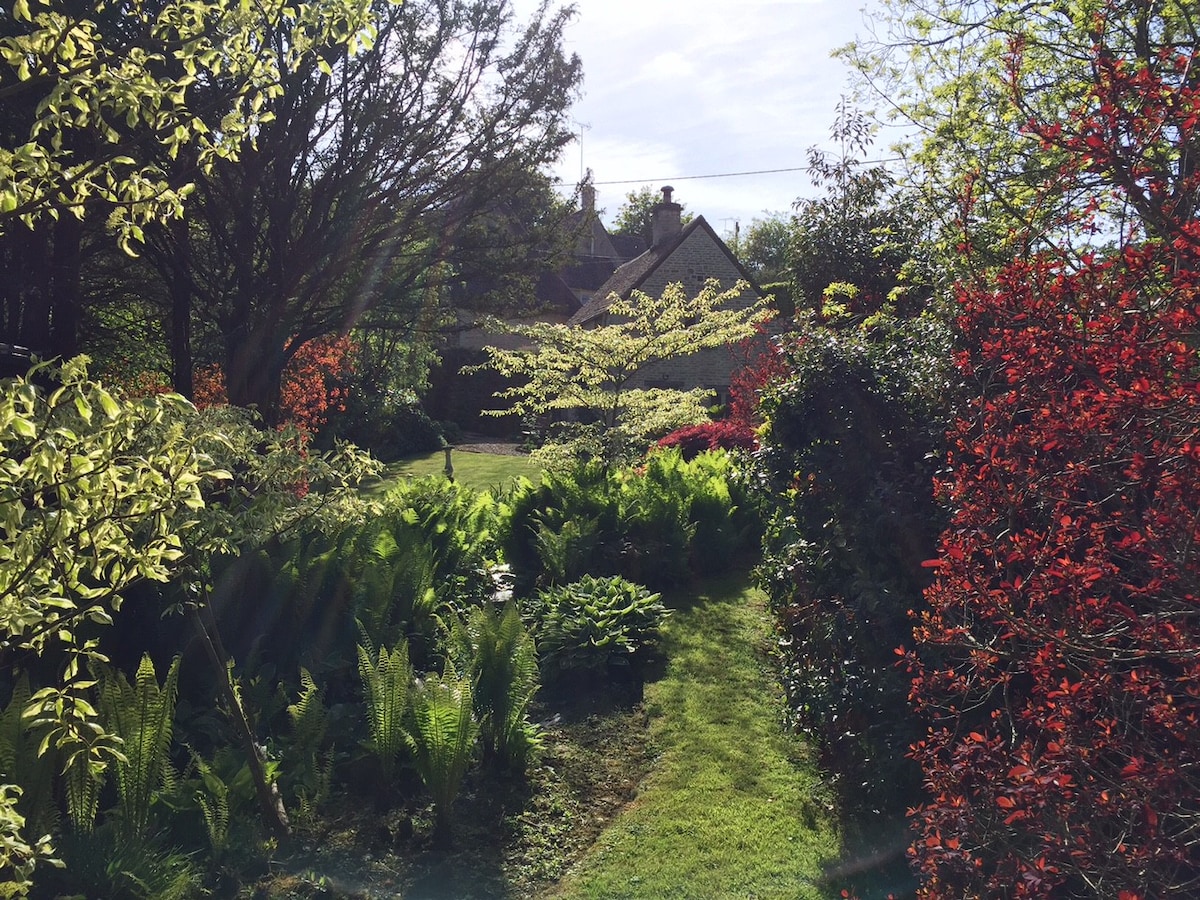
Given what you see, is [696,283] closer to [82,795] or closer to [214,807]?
[214,807]

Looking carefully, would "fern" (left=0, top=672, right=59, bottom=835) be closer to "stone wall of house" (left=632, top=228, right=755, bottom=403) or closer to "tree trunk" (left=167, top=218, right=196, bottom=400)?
"tree trunk" (left=167, top=218, right=196, bottom=400)

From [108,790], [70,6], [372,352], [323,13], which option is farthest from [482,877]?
[372,352]

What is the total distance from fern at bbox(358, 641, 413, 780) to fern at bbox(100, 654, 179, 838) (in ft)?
3.56

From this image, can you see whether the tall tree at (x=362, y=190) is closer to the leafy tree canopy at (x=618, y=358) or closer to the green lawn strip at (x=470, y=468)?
the leafy tree canopy at (x=618, y=358)

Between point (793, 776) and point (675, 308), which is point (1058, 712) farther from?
point (675, 308)

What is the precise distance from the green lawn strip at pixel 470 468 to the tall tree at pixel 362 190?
6247 millimetres

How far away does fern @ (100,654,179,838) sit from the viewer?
4148mm

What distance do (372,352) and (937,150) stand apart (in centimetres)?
1906

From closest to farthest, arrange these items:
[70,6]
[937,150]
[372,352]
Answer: [70,6] < [937,150] < [372,352]

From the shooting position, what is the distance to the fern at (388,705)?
5027mm

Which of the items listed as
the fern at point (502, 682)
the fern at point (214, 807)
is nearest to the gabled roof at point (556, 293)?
the fern at point (502, 682)

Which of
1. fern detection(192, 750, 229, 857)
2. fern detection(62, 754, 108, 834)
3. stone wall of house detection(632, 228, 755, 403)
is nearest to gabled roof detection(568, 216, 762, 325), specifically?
stone wall of house detection(632, 228, 755, 403)

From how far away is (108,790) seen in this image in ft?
15.3

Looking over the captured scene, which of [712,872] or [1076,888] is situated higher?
[1076,888]
